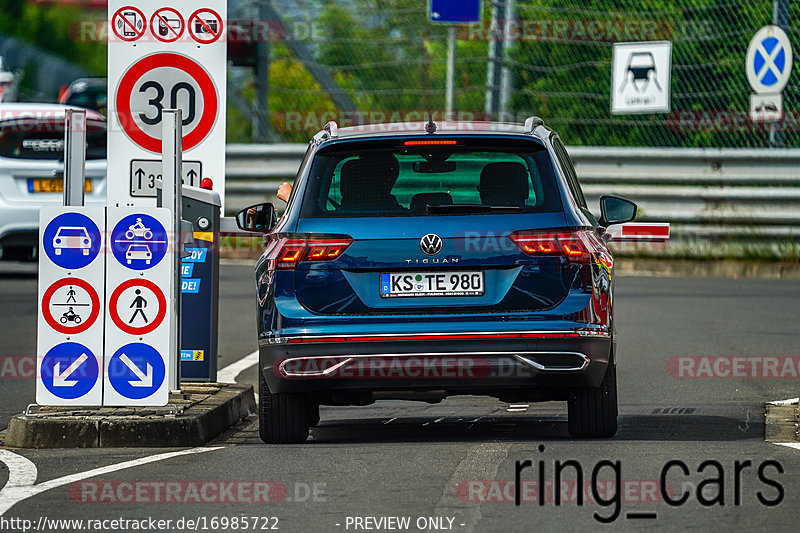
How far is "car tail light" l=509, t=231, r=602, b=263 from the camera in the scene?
820cm

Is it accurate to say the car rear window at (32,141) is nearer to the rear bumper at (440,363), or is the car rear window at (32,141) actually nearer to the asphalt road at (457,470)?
the asphalt road at (457,470)

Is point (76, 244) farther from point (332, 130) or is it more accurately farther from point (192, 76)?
point (192, 76)

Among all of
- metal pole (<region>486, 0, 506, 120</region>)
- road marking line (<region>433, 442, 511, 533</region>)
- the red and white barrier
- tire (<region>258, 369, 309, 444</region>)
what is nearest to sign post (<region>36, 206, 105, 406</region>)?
tire (<region>258, 369, 309, 444</region>)

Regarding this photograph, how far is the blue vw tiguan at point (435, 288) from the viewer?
Result: 813 cm

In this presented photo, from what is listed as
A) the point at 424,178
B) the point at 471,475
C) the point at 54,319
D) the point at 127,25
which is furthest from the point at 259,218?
the point at 471,475

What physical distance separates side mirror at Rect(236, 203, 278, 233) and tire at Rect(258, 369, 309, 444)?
37.0 inches

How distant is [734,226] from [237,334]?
7805mm

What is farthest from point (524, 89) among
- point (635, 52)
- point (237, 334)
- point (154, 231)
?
point (154, 231)

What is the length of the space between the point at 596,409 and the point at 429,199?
4.41 feet

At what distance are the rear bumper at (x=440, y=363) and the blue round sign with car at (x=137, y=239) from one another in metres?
1.02

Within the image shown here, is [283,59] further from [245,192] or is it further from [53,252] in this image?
[53,252]

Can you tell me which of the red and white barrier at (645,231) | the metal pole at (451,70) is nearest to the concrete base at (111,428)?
the red and white barrier at (645,231)

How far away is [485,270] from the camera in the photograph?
26.8 ft

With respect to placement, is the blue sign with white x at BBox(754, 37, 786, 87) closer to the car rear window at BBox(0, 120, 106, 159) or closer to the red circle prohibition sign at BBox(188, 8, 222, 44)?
the car rear window at BBox(0, 120, 106, 159)
